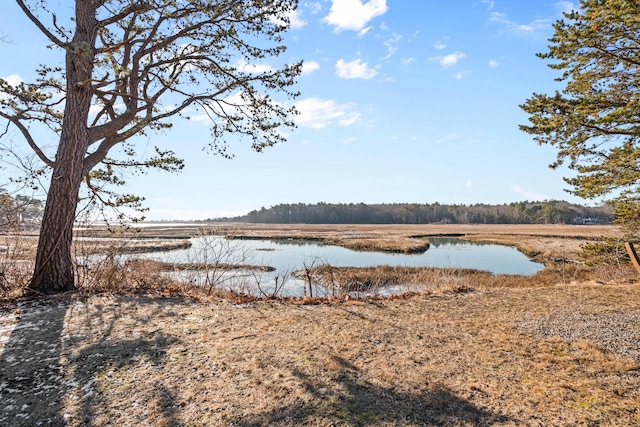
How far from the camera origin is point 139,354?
3.99 m

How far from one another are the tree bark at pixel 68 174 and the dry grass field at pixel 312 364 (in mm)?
666

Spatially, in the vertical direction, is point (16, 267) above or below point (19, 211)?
below

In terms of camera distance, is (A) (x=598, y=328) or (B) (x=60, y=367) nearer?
(B) (x=60, y=367)

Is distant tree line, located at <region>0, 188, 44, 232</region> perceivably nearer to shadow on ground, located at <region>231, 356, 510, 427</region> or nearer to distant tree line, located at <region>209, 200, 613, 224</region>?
shadow on ground, located at <region>231, 356, 510, 427</region>

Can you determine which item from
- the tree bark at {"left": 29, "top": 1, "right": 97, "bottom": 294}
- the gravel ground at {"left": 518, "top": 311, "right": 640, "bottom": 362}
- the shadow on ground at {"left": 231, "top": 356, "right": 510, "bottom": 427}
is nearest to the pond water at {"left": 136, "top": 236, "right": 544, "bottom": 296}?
the tree bark at {"left": 29, "top": 1, "right": 97, "bottom": 294}

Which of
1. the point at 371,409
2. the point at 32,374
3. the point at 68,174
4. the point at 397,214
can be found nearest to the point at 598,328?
the point at 371,409

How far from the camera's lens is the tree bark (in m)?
6.67

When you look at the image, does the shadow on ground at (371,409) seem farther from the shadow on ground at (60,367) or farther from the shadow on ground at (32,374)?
the shadow on ground at (32,374)

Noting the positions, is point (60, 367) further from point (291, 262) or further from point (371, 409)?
point (291, 262)

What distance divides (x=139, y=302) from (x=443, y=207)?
137979 millimetres

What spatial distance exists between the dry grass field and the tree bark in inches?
26.2

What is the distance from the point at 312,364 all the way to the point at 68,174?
6054 mm

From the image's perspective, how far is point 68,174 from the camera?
6.80 m

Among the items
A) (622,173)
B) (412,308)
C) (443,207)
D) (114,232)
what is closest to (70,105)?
(114,232)
